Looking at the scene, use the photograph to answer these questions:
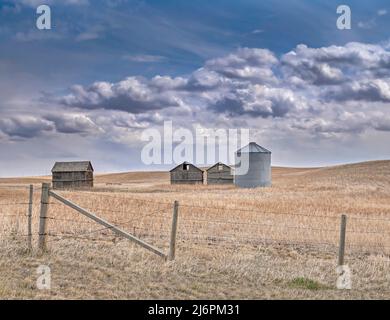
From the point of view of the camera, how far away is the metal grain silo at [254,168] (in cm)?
6170

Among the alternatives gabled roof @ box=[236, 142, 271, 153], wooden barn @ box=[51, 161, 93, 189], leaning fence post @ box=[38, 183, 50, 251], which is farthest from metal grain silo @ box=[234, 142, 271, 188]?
leaning fence post @ box=[38, 183, 50, 251]

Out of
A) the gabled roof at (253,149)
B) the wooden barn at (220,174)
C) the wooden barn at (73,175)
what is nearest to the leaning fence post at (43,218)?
the gabled roof at (253,149)

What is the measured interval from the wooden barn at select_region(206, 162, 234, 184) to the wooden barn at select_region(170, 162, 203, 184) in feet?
8.04

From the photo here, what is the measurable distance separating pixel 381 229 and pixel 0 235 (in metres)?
13.5

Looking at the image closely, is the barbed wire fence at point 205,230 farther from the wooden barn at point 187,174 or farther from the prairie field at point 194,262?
the wooden barn at point 187,174

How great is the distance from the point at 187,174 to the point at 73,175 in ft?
61.8

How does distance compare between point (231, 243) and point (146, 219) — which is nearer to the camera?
point (231, 243)

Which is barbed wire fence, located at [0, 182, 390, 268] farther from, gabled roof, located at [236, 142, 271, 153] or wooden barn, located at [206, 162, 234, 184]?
wooden barn, located at [206, 162, 234, 184]

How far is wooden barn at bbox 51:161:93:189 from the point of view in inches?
2817

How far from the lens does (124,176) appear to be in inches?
5763

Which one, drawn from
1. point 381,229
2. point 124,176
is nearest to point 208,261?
point 381,229

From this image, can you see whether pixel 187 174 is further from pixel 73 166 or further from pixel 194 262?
pixel 194 262

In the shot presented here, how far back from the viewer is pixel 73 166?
72188mm
